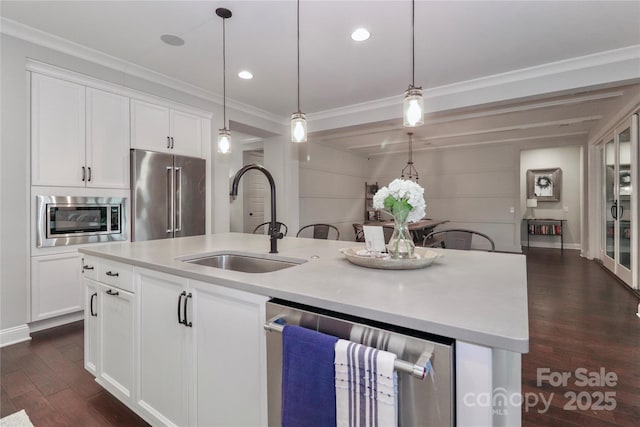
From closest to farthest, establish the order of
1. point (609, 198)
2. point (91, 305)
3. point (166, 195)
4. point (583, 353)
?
point (91, 305) < point (583, 353) < point (166, 195) < point (609, 198)

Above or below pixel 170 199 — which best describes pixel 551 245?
below

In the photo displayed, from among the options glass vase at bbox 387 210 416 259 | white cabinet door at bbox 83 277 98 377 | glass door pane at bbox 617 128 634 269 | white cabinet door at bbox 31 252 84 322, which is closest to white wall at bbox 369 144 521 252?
glass door pane at bbox 617 128 634 269

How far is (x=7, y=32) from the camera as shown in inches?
104

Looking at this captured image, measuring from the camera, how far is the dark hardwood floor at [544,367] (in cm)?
174

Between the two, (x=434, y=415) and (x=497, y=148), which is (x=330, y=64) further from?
(x=497, y=148)

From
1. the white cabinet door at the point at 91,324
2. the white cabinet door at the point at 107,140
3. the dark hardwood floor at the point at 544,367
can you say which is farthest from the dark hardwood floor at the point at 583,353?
the white cabinet door at the point at 107,140

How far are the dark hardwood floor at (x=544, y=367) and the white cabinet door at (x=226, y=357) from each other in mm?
689

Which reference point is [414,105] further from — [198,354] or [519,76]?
[519,76]

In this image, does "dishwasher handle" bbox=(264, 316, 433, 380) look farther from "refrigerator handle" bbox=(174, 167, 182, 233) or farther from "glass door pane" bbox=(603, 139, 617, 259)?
"glass door pane" bbox=(603, 139, 617, 259)

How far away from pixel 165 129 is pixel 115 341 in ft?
9.07

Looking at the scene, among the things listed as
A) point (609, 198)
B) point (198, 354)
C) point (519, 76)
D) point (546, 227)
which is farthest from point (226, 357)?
point (546, 227)

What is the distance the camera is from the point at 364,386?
0.84m

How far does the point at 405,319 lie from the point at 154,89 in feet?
13.2

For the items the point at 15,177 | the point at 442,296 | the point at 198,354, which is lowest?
the point at 198,354
